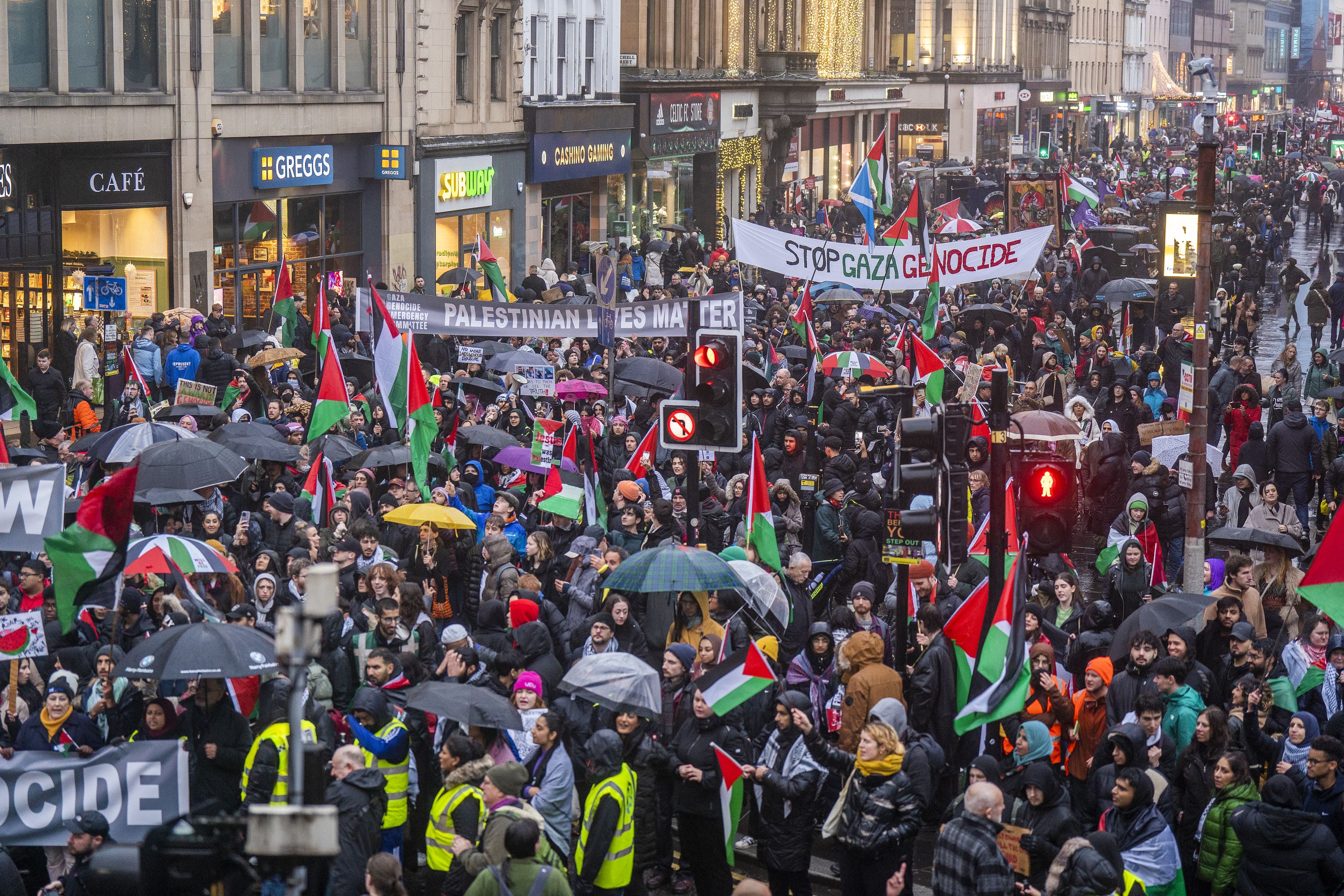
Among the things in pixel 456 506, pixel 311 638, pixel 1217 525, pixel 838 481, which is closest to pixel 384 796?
pixel 311 638

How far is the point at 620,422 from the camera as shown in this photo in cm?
1755

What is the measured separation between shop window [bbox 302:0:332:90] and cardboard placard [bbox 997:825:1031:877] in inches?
989

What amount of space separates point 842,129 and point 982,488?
172ft

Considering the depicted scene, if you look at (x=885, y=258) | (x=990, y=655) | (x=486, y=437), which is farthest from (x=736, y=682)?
(x=885, y=258)

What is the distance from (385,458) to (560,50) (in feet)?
87.6

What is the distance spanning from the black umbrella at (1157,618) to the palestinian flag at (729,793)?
3.03 metres

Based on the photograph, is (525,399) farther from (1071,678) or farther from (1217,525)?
(1071,678)

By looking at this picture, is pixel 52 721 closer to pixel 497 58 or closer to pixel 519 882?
pixel 519 882

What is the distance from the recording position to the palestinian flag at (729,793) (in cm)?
965

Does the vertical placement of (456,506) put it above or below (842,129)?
below

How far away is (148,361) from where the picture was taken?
813 inches

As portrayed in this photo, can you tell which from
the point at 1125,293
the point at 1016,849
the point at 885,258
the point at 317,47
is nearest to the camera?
the point at 1016,849

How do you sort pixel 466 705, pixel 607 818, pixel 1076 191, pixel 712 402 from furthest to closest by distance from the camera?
pixel 1076 191
pixel 712 402
pixel 466 705
pixel 607 818

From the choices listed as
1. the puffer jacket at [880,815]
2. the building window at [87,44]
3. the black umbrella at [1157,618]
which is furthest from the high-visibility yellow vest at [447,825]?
the building window at [87,44]
